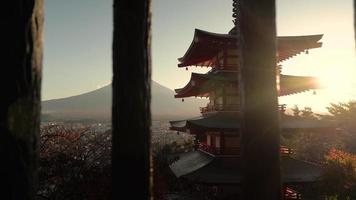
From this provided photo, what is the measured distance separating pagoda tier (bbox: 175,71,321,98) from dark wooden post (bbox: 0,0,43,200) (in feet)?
49.3

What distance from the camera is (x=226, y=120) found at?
17.6m

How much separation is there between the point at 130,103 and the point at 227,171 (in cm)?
1451

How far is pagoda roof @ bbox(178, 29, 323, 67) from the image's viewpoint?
57.2 ft

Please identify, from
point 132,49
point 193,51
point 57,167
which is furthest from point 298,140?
point 132,49

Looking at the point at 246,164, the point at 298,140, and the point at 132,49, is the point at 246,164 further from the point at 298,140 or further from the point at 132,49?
the point at 298,140

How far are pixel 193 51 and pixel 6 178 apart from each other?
17385 millimetres

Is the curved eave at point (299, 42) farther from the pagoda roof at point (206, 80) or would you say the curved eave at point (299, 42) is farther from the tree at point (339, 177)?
the tree at point (339, 177)

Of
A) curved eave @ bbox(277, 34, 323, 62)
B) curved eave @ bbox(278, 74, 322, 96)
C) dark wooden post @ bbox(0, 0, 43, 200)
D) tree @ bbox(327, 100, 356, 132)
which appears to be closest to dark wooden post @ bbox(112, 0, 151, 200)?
dark wooden post @ bbox(0, 0, 43, 200)

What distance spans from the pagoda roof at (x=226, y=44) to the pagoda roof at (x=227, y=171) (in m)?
5.59

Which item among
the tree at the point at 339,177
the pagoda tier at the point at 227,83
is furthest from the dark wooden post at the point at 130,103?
the tree at the point at 339,177

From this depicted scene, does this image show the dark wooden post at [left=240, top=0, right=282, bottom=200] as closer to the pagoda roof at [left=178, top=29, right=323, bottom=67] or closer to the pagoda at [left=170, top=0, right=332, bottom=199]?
the pagoda at [left=170, top=0, right=332, bottom=199]

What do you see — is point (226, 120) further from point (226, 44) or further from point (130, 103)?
point (130, 103)

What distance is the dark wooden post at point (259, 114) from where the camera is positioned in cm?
239

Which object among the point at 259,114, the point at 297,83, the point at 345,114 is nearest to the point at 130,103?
the point at 259,114
